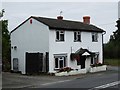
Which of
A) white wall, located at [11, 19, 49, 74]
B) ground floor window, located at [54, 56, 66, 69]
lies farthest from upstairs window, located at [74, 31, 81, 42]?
white wall, located at [11, 19, 49, 74]

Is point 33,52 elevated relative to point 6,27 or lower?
lower

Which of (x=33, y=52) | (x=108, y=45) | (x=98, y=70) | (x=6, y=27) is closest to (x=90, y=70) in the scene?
(x=98, y=70)

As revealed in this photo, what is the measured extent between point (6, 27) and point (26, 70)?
5945 millimetres

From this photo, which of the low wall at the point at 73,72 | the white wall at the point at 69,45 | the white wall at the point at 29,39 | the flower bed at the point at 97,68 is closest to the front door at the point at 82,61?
the flower bed at the point at 97,68

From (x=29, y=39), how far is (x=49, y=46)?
2.99 meters

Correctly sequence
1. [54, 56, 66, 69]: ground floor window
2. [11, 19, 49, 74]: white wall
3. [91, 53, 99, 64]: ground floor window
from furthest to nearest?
[91, 53, 99, 64]: ground floor window
[54, 56, 66, 69]: ground floor window
[11, 19, 49, 74]: white wall

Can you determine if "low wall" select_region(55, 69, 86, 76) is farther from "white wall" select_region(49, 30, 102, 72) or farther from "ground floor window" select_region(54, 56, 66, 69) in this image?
"ground floor window" select_region(54, 56, 66, 69)

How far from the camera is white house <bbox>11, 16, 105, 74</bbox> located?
2733 centimetres

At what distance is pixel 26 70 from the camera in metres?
27.8

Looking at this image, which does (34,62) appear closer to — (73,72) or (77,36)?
(73,72)

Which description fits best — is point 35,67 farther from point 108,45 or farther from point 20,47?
point 108,45

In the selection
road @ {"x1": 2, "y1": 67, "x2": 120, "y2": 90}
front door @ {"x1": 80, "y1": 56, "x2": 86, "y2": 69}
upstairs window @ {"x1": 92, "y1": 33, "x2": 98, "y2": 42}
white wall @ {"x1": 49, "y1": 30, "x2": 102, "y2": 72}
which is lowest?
road @ {"x1": 2, "y1": 67, "x2": 120, "y2": 90}

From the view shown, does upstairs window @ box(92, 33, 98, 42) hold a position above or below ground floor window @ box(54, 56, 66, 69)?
above

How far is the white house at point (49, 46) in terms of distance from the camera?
2733 cm
